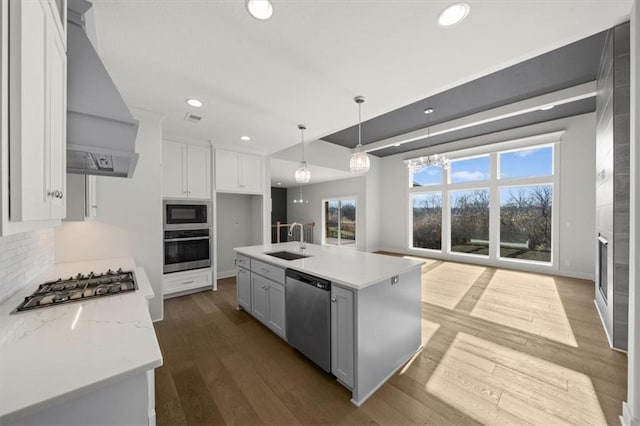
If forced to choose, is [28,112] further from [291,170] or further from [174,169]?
[291,170]

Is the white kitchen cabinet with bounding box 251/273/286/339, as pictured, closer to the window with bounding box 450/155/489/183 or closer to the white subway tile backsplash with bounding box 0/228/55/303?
the white subway tile backsplash with bounding box 0/228/55/303

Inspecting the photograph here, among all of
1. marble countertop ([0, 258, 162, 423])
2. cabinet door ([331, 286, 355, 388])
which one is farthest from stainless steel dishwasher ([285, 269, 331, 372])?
marble countertop ([0, 258, 162, 423])

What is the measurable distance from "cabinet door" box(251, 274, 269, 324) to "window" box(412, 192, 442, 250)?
553 centimetres

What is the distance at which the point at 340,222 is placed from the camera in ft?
26.4

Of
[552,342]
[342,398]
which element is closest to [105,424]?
[342,398]

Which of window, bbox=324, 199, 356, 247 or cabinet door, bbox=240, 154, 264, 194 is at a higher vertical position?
cabinet door, bbox=240, 154, 264, 194

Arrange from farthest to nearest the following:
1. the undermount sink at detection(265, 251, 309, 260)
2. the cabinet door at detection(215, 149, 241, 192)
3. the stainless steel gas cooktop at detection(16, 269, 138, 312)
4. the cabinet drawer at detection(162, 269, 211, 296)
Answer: the cabinet door at detection(215, 149, 241, 192)
the cabinet drawer at detection(162, 269, 211, 296)
the undermount sink at detection(265, 251, 309, 260)
the stainless steel gas cooktop at detection(16, 269, 138, 312)

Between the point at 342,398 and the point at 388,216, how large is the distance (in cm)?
630

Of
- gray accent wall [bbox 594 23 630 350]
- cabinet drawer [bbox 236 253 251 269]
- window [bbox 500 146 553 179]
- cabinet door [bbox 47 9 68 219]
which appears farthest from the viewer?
window [bbox 500 146 553 179]

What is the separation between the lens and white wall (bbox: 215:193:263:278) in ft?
16.5

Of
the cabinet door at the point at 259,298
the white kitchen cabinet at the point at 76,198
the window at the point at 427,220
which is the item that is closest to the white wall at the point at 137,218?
the white kitchen cabinet at the point at 76,198

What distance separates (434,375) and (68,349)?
2390 mm

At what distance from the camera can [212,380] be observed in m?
1.97

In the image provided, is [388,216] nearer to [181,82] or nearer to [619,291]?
[619,291]
